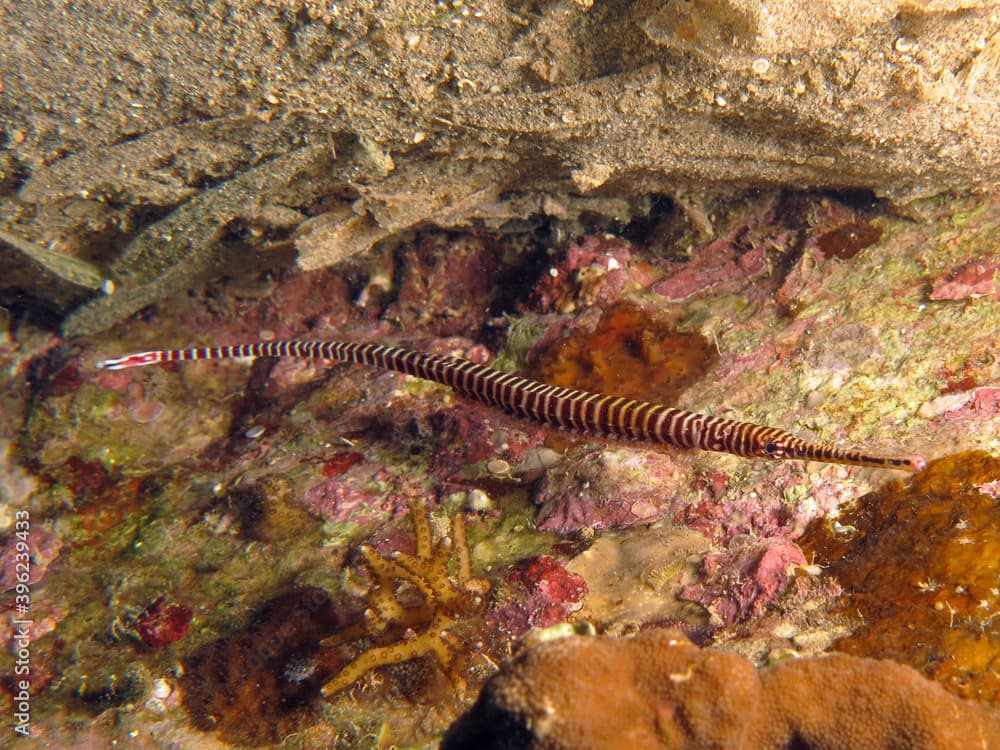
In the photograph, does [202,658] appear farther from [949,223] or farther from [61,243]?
[949,223]

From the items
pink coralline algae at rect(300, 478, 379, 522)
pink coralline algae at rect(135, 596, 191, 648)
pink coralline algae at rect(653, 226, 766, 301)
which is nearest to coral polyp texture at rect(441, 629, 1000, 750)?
pink coralline algae at rect(300, 478, 379, 522)

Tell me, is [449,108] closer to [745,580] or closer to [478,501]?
[478,501]

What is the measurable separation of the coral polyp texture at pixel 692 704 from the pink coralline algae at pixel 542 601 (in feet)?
5.28

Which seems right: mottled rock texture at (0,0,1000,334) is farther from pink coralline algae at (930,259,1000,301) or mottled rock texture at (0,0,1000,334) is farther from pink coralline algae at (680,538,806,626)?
pink coralline algae at (680,538,806,626)

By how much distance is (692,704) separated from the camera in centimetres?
225

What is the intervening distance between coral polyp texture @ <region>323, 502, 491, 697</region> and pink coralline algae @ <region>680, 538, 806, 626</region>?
4.80ft

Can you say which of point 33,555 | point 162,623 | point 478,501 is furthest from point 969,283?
point 33,555

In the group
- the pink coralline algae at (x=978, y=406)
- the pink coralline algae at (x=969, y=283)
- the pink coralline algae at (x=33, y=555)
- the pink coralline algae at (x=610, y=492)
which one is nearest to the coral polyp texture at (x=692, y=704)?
the pink coralline algae at (x=610, y=492)

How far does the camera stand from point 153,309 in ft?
26.3

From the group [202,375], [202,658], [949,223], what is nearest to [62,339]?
[202,375]

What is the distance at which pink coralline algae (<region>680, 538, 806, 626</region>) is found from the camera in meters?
3.53

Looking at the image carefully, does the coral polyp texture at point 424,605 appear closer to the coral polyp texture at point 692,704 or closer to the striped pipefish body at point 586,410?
the striped pipefish body at point 586,410

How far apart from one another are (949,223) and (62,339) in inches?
392

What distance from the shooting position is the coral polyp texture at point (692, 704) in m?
2.12
